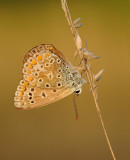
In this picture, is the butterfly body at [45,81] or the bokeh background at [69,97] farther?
the bokeh background at [69,97]

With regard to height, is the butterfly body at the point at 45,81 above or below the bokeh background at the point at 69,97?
below

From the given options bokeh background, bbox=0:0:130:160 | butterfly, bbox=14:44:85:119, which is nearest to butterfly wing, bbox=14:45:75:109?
butterfly, bbox=14:44:85:119

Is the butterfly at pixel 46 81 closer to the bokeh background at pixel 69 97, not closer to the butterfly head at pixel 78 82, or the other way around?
the butterfly head at pixel 78 82

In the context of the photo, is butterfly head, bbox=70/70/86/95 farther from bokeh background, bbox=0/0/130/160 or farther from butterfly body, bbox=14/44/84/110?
bokeh background, bbox=0/0/130/160

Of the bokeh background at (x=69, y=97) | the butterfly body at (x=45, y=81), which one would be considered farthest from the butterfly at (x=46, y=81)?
the bokeh background at (x=69, y=97)

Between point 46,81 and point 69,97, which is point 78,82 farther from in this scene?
point 69,97

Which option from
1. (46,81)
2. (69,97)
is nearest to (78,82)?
(46,81)

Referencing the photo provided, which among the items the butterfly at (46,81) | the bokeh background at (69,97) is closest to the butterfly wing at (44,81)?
the butterfly at (46,81)

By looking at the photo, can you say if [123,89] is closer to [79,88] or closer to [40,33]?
[40,33]

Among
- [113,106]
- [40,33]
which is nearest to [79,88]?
[113,106]
